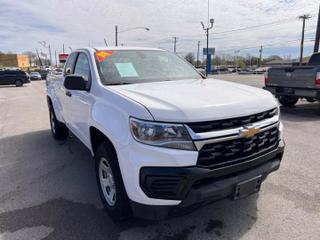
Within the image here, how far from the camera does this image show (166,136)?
220 cm

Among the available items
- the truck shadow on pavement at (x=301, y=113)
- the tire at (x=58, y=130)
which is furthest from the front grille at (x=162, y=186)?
the truck shadow on pavement at (x=301, y=113)

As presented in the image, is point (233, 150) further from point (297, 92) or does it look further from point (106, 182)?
Result: point (297, 92)

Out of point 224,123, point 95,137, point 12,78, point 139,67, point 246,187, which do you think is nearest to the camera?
point 224,123

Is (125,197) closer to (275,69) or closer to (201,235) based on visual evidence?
(201,235)

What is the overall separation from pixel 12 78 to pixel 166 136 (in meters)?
30.6

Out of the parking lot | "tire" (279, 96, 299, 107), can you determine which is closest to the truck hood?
the parking lot

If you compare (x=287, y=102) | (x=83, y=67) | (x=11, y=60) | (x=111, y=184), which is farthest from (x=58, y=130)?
(x=11, y=60)

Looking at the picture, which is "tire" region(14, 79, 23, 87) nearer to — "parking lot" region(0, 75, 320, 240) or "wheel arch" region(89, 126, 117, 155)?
"parking lot" region(0, 75, 320, 240)

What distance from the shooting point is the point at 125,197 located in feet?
8.25

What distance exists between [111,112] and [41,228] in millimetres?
1411

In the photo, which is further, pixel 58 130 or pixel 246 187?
pixel 58 130

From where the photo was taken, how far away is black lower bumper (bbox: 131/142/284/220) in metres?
2.17

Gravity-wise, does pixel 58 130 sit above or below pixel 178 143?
below

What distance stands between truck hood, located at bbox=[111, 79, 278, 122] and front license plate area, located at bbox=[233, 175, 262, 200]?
0.60 meters
